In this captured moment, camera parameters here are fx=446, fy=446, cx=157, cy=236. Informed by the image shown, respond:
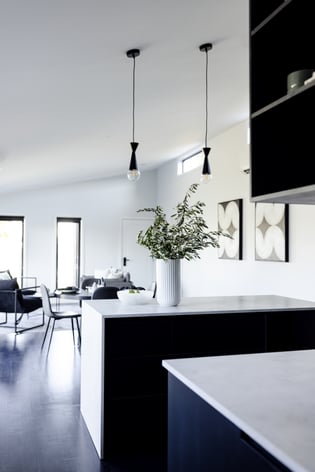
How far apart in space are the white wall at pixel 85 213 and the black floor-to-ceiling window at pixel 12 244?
0.14 metres

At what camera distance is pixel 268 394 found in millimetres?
1335

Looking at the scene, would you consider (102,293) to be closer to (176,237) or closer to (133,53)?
(176,237)

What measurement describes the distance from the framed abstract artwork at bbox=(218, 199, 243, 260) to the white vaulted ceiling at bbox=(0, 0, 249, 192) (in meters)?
1.30

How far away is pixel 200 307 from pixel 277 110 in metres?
1.93

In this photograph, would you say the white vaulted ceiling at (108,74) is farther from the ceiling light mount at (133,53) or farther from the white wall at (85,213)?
the white wall at (85,213)

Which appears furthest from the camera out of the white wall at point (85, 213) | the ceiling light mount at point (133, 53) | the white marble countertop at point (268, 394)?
the white wall at point (85, 213)

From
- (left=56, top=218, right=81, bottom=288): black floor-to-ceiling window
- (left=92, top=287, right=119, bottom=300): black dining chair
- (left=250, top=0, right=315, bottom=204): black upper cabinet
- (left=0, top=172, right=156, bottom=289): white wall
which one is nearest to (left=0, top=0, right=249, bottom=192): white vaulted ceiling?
(left=250, top=0, right=315, bottom=204): black upper cabinet

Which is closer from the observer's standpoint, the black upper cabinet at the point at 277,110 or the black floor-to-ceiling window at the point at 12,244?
the black upper cabinet at the point at 277,110

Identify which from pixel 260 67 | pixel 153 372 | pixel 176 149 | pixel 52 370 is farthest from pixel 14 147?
pixel 260 67

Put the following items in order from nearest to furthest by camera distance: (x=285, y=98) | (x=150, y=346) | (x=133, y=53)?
(x=285, y=98), (x=150, y=346), (x=133, y=53)

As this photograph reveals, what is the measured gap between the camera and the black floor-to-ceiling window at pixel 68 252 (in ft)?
34.3

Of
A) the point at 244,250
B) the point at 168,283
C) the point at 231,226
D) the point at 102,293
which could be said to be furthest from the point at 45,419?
the point at 231,226

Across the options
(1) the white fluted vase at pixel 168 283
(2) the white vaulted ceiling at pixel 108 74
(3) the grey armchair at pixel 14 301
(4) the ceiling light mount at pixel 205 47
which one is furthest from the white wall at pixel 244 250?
(3) the grey armchair at pixel 14 301

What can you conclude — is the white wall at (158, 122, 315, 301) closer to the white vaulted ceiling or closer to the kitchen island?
the white vaulted ceiling
